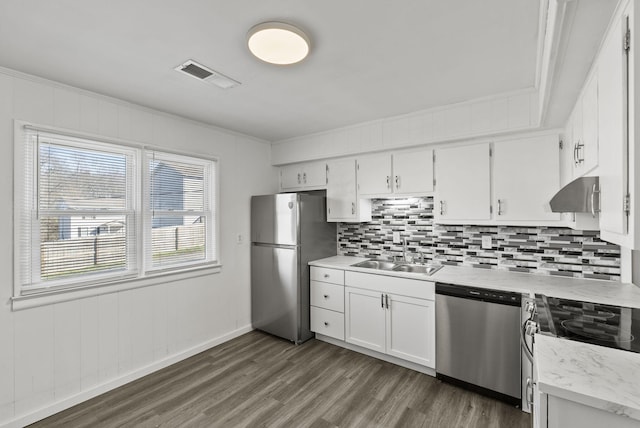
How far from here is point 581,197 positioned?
1.53 meters

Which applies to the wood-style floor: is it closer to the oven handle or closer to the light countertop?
the oven handle

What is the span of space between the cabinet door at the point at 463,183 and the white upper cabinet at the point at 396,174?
0.13 m

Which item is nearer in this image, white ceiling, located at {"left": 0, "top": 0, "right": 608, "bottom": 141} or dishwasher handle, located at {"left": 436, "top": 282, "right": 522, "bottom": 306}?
white ceiling, located at {"left": 0, "top": 0, "right": 608, "bottom": 141}

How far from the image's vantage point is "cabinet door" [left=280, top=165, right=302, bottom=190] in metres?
4.13

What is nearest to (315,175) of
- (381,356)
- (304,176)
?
(304,176)

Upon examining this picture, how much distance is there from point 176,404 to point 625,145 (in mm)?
3139

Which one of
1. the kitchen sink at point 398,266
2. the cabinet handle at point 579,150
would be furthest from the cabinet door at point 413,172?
the cabinet handle at point 579,150

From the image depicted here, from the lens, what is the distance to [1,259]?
211 centimetres

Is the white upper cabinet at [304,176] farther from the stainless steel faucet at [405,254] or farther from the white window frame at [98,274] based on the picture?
the stainless steel faucet at [405,254]

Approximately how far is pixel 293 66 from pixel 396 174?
169 cm

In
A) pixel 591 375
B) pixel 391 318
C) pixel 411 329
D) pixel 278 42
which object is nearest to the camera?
pixel 591 375

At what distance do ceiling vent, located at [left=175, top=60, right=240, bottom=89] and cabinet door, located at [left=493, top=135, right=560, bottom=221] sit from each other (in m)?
2.37

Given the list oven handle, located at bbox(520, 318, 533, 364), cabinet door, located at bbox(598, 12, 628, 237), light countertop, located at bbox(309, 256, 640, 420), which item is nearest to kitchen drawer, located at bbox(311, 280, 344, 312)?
oven handle, located at bbox(520, 318, 533, 364)

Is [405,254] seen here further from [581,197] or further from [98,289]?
[98,289]
